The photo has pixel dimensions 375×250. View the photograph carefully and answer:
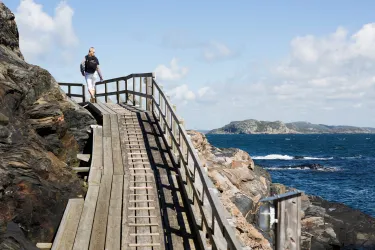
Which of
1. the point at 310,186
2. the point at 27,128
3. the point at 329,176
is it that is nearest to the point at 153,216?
the point at 27,128

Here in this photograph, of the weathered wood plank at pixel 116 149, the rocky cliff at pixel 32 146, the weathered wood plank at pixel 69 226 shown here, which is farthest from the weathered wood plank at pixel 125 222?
the rocky cliff at pixel 32 146

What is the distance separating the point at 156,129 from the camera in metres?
14.4

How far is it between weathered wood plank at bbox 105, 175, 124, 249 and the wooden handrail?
5.24 feet

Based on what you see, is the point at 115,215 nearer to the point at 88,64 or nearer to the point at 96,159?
the point at 96,159

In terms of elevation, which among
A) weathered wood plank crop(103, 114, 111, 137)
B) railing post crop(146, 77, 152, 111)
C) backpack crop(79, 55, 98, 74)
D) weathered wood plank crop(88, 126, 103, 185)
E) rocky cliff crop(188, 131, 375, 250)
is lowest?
rocky cliff crop(188, 131, 375, 250)

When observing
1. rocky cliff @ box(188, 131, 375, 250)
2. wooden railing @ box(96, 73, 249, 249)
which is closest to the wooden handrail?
wooden railing @ box(96, 73, 249, 249)

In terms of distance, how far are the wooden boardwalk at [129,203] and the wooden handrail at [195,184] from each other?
256 millimetres

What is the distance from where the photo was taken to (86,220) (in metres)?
8.84

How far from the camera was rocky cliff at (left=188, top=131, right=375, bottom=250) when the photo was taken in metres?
18.2

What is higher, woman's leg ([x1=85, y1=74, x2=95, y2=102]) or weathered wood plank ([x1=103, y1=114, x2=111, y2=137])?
woman's leg ([x1=85, y1=74, x2=95, y2=102])

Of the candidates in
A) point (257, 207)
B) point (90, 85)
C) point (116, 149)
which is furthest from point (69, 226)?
point (257, 207)

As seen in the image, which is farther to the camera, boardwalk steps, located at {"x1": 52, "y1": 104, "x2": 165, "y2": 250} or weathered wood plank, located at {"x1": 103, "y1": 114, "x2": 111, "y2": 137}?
weathered wood plank, located at {"x1": 103, "y1": 114, "x2": 111, "y2": 137}

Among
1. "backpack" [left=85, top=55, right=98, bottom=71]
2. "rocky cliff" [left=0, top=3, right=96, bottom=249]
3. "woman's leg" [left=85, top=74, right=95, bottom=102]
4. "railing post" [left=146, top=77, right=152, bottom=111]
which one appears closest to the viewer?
"rocky cliff" [left=0, top=3, right=96, bottom=249]

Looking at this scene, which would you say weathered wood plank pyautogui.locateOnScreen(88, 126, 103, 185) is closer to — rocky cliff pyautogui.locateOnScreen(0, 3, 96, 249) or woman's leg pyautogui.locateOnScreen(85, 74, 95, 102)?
rocky cliff pyautogui.locateOnScreen(0, 3, 96, 249)
